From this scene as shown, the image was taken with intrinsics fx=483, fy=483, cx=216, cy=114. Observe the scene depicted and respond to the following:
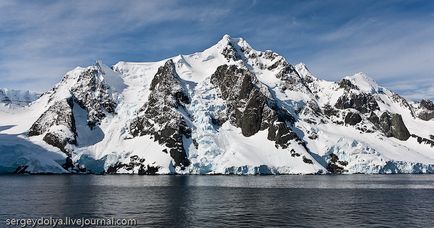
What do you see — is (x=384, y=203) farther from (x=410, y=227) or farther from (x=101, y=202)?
(x=101, y=202)

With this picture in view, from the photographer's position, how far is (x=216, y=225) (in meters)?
83.0

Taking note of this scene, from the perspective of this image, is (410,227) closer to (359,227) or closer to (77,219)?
(359,227)

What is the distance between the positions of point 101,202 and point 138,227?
39146 millimetres

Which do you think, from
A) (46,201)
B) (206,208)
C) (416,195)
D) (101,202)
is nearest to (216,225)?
(206,208)

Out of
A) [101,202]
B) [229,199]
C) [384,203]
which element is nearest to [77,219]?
[101,202]

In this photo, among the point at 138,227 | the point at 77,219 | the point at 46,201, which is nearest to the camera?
the point at 138,227

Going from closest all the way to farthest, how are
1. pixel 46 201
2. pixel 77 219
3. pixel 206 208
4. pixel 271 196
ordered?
pixel 77 219, pixel 206 208, pixel 46 201, pixel 271 196

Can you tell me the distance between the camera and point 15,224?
80.0 meters

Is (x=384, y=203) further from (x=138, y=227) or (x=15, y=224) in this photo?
(x=15, y=224)

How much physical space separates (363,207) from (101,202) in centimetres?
6127

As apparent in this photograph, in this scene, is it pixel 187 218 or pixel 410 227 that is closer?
pixel 410 227

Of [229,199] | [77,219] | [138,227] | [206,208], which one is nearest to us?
[138,227]

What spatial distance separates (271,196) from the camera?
135 m

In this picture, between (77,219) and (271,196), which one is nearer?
(77,219)
